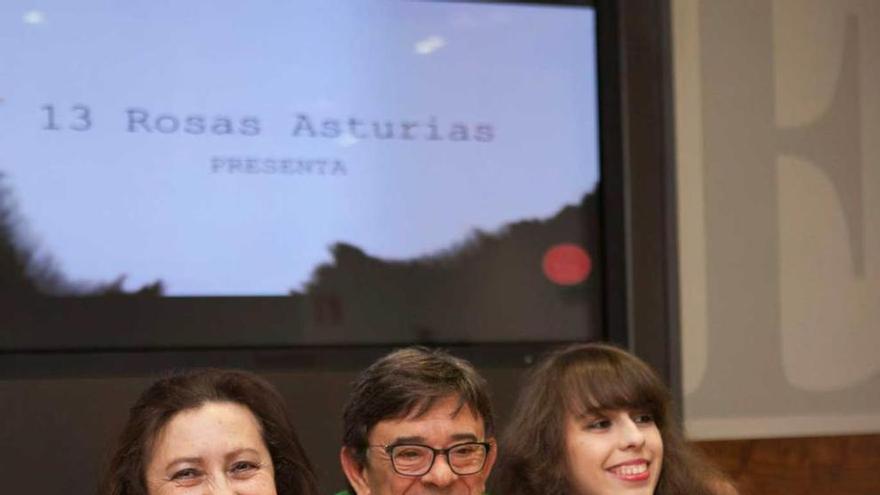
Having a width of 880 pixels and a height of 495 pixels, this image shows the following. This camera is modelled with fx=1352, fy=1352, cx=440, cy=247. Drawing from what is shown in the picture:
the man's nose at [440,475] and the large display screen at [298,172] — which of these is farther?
the large display screen at [298,172]

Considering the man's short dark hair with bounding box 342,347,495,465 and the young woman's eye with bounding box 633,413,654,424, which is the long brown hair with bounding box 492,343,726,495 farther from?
the man's short dark hair with bounding box 342,347,495,465

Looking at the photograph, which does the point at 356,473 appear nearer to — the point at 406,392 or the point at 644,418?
the point at 406,392

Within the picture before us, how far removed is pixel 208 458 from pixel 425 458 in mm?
382

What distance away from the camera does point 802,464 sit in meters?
3.59

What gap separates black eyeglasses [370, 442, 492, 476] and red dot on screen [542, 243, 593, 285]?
1.24 m

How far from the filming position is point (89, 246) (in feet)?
10.4

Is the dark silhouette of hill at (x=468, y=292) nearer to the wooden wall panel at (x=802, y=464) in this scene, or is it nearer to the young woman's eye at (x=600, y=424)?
the wooden wall panel at (x=802, y=464)

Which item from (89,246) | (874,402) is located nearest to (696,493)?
(874,402)

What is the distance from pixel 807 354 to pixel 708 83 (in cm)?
77

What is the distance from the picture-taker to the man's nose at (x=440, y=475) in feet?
7.38

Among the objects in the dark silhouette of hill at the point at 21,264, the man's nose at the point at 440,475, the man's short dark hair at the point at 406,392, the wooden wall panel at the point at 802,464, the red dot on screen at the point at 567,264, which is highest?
the dark silhouette of hill at the point at 21,264

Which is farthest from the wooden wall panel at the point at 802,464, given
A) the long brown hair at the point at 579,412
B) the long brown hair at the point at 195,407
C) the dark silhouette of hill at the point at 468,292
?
the long brown hair at the point at 195,407

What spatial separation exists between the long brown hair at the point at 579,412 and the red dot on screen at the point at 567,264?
0.72 meters

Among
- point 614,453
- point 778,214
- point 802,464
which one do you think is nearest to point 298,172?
point 614,453
